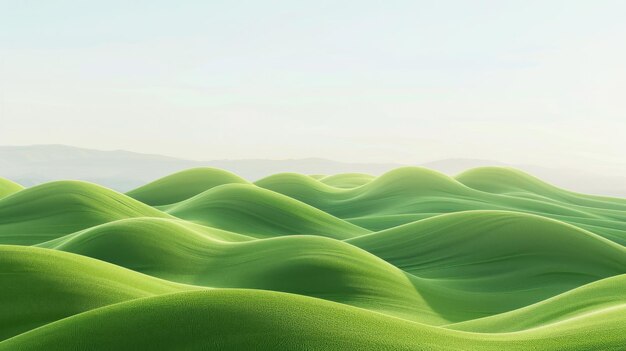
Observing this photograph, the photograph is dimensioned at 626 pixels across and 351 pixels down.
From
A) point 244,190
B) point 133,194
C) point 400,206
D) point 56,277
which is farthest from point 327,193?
point 56,277

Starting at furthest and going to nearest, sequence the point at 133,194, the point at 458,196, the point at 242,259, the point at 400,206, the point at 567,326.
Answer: the point at 133,194 → the point at 458,196 → the point at 400,206 → the point at 242,259 → the point at 567,326

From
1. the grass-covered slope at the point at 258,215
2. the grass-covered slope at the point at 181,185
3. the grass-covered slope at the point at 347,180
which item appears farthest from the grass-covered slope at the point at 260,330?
the grass-covered slope at the point at 347,180

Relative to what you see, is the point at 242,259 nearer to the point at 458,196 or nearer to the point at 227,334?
the point at 227,334

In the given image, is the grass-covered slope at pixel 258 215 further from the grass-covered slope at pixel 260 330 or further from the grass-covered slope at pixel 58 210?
the grass-covered slope at pixel 260 330

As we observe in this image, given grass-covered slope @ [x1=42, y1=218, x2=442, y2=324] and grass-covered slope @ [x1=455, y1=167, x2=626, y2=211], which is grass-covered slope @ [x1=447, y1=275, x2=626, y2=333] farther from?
grass-covered slope @ [x1=455, y1=167, x2=626, y2=211]

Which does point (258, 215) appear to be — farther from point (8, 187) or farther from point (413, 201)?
A: point (8, 187)
